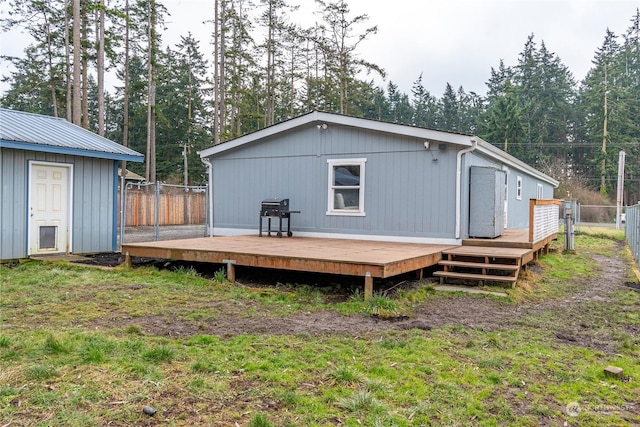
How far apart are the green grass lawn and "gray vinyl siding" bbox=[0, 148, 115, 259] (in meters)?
2.60

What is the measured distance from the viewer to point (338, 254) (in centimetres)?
648

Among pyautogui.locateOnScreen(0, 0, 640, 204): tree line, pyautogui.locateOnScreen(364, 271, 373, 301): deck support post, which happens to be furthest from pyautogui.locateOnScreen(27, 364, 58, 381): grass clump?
pyautogui.locateOnScreen(0, 0, 640, 204): tree line

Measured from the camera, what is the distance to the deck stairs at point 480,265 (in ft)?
21.1

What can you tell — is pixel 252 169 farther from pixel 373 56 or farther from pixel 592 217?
pixel 592 217

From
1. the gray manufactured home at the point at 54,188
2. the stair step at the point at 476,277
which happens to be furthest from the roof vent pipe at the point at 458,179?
the gray manufactured home at the point at 54,188

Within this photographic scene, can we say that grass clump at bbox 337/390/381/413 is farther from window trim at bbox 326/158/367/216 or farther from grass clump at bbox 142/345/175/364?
window trim at bbox 326/158/367/216

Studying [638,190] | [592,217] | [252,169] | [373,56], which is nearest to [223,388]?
[252,169]

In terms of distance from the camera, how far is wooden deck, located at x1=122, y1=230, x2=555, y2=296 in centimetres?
576

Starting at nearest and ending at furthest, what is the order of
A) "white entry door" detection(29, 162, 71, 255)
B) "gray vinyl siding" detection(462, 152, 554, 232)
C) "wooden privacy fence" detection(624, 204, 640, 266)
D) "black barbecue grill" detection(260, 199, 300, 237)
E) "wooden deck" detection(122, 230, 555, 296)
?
1. "wooden deck" detection(122, 230, 555, 296)
2. "white entry door" detection(29, 162, 71, 255)
3. "gray vinyl siding" detection(462, 152, 554, 232)
4. "wooden privacy fence" detection(624, 204, 640, 266)
5. "black barbecue grill" detection(260, 199, 300, 237)

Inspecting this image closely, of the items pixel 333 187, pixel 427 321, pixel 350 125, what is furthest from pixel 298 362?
pixel 350 125

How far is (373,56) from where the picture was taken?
23562 mm

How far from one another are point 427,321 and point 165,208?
52.5ft

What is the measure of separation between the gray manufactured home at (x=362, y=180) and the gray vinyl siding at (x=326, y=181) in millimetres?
19

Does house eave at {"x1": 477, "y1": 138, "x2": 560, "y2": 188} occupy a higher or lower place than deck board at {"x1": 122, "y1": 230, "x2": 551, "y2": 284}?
higher
